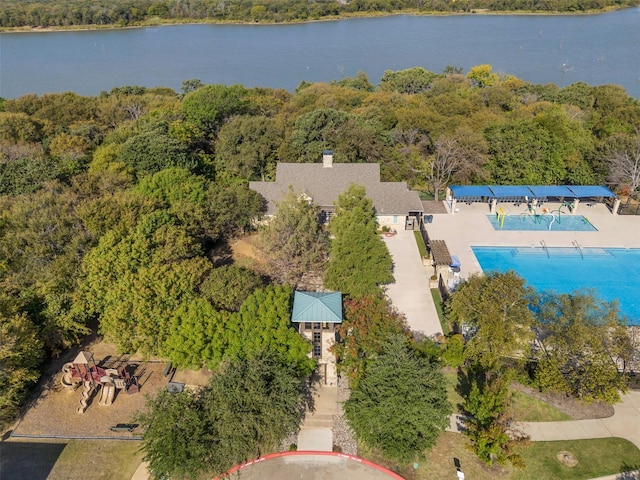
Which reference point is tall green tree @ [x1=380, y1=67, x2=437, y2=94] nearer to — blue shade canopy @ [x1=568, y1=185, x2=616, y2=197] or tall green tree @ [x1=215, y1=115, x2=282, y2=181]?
tall green tree @ [x1=215, y1=115, x2=282, y2=181]

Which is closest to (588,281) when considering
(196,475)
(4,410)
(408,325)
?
(408,325)

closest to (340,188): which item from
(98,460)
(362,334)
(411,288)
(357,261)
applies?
(411,288)

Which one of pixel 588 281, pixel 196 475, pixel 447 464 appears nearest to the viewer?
pixel 196 475

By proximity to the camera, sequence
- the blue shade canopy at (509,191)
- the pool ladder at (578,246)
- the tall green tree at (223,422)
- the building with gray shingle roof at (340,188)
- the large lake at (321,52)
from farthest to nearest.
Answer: the large lake at (321,52) → the blue shade canopy at (509,191) → the building with gray shingle roof at (340,188) → the pool ladder at (578,246) → the tall green tree at (223,422)

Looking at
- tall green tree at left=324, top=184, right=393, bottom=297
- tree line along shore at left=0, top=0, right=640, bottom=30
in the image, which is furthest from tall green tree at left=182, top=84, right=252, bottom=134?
tree line along shore at left=0, top=0, right=640, bottom=30

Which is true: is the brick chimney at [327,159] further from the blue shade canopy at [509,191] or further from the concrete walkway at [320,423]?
the concrete walkway at [320,423]

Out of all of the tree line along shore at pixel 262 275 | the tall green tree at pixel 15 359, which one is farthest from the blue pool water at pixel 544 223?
the tall green tree at pixel 15 359

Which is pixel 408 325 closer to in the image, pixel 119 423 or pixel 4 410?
pixel 119 423
